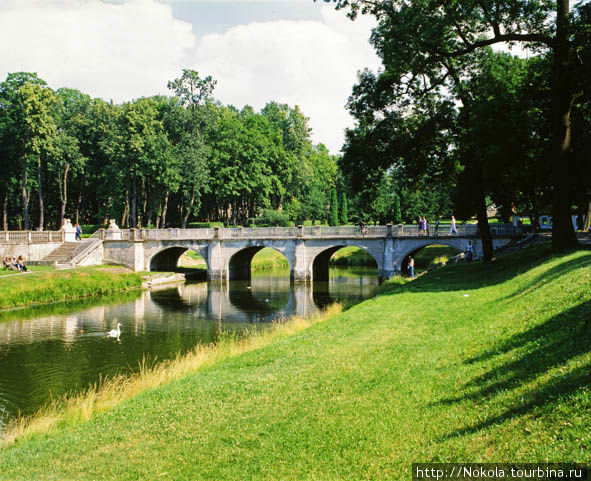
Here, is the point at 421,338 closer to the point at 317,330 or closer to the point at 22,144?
the point at 317,330

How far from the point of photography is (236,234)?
47.8m

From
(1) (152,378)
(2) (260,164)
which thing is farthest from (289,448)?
(2) (260,164)

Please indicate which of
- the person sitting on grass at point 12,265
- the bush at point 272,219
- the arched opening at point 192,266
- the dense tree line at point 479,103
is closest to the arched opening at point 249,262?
the arched opening at point 192,266

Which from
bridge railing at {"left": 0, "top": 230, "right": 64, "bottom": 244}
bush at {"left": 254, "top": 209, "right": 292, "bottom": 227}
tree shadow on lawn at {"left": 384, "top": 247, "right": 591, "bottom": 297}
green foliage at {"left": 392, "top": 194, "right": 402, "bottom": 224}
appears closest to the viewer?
tree shadow on lawn at {"left": 384, "top": 247, "right": 591, "bottom": 297}

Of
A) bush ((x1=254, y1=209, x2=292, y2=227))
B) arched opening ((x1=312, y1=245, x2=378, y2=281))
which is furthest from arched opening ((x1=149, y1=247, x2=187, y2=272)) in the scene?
arched opening ((x1=312, y1=245, x2=378, y2=281))

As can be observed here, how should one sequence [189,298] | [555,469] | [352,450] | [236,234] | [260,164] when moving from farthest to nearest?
[260,164] → [236,234] → [189,298] → [352,450] → [555,469]

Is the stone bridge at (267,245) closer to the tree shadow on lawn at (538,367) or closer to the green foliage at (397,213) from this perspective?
the green foliage at (397,213)

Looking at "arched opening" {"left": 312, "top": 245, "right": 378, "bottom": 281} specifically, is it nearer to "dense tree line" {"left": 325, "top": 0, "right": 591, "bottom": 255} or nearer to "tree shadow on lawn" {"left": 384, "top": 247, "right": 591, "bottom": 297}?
"dense tree line" {"left": 325, "top": 0, "right": 591, "bottom": 255}

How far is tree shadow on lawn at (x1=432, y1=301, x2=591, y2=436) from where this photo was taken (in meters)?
6.23

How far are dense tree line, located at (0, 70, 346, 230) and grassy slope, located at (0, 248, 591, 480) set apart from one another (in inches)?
1841

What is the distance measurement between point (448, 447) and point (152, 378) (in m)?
10.4

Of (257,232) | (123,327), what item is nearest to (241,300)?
(123,327)

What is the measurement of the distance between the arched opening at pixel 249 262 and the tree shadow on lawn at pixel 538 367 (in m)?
40.8

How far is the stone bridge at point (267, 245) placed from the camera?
42.5 metres
